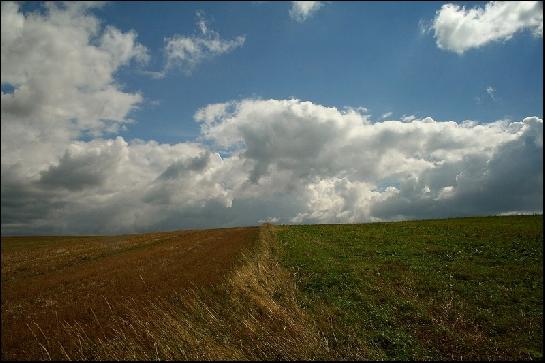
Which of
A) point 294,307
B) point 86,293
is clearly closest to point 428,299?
point 294,307

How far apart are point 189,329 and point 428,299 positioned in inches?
436

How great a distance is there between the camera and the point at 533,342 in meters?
13.9

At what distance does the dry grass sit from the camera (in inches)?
549

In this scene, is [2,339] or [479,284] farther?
[479,284]

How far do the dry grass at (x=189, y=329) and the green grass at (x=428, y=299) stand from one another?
59.2 inches

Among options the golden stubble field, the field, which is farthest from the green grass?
the golden stubble field

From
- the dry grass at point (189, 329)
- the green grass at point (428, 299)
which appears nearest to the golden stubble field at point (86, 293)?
the dry grass at point (189, 329)

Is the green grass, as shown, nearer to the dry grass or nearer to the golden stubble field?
the dry grass

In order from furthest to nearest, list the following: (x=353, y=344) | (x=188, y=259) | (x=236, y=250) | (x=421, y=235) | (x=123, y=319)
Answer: (x=421, y=235), (x=236, y=250), (x=188, y=259), (x=123, y=319), (x=353, y=344)

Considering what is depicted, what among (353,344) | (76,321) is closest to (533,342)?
(353,344)

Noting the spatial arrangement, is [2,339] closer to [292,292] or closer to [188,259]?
[292,292]

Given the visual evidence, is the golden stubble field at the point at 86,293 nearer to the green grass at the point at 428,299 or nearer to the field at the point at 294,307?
the field at the point at 294,307

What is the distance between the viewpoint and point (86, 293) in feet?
79.3

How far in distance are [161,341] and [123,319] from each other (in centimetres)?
386
